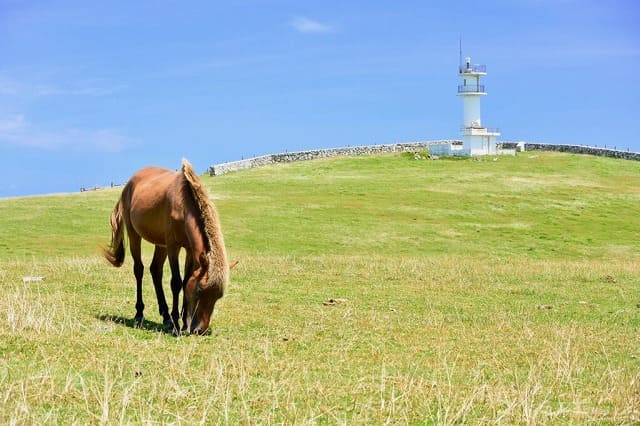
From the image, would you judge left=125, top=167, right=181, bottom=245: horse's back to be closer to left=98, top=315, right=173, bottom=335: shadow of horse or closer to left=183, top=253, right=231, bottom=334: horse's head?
left=98, top=315, right=173, bottom=335: shadow of horse

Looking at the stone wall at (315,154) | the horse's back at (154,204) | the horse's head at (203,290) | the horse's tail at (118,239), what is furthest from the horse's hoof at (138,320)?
the stone wall at (315,154)

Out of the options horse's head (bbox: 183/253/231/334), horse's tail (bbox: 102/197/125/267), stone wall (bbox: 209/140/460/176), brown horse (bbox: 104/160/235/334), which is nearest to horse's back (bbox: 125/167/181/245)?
brown horse (bbox: 104/160/235/334)

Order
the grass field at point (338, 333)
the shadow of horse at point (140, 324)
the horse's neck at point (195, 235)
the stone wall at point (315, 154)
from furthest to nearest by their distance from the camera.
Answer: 1. the stone wall at point (315, 154)
2. the shadow of horse at point (140, 324)
3. the horse's neck at point (195, 235)
4. the grass field at point (338, 333)

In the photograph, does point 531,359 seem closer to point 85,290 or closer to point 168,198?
point 168,198

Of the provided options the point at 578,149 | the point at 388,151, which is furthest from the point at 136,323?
the point at 578,149

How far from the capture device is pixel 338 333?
41.3 ft

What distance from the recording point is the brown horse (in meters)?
11.5

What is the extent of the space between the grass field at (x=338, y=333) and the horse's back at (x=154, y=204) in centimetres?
156

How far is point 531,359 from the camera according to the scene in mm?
10898

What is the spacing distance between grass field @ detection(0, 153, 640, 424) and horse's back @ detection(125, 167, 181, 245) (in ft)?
5.12

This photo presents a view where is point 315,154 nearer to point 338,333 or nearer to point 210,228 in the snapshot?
point 338,333

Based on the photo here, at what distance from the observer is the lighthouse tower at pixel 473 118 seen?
249ft

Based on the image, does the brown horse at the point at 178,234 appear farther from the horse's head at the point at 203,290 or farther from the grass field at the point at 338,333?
the grass field at the point at 338,333

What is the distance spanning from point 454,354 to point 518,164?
61395 mm
